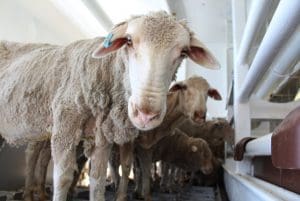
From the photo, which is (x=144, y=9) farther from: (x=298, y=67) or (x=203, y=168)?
(x=298, y=67)

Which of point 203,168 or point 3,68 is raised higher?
point 3,68

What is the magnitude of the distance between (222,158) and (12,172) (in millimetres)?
2385

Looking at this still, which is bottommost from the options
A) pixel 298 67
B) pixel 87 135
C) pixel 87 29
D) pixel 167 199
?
pixel 167 199

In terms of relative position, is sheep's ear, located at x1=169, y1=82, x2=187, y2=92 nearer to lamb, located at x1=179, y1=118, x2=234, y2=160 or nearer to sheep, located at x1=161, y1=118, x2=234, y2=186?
lamb, located at x1=179, y1=118, x2=234, y2=160

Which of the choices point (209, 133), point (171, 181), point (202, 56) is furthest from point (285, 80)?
point (209, 133)

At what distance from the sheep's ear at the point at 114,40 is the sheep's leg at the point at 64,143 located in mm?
332

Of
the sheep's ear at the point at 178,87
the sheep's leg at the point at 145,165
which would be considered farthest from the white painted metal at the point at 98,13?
the sheep's leg at the point at 145,165

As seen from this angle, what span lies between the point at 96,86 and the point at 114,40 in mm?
302

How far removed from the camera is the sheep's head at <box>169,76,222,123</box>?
292 centimetres

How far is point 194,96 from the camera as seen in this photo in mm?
3027

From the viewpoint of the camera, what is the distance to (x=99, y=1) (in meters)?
4.76

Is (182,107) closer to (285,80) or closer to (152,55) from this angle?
(285,80)

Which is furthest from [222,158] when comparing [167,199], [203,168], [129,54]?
[129,54]

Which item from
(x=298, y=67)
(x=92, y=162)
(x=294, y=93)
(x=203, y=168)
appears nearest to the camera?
(x=298, y=67)
